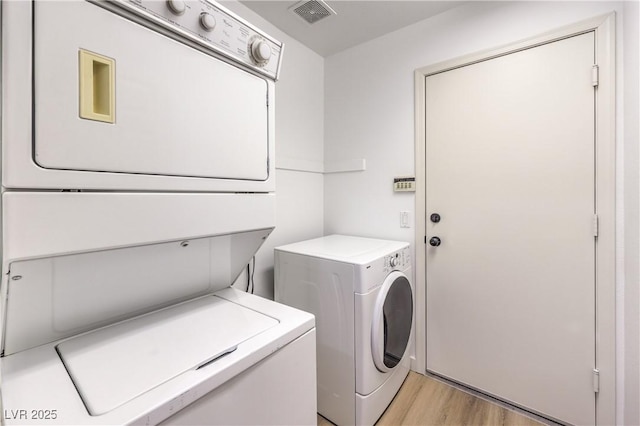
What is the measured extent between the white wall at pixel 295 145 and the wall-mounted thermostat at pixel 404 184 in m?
0.77

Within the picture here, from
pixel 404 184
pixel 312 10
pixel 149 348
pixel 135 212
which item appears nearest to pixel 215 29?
pixel 135 212

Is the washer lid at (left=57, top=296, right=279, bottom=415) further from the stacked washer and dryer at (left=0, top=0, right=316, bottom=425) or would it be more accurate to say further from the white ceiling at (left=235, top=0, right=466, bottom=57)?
the white ceiling at (left=235, top=0, right=466, bottom=57)

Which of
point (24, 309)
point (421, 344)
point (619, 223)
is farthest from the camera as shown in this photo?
point (421, 344)

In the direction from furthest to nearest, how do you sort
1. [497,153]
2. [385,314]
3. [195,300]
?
[497,153], [385,314], [195,300]

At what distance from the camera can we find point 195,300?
125 centimetres

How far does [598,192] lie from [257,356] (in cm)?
197

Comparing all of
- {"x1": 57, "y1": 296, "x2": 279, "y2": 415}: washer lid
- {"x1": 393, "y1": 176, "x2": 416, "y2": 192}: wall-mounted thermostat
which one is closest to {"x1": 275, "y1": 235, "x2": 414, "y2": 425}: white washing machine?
{"x1": 393, "y1": 176, "x2": 416, "y2": 192}: wall-mounted thermostat

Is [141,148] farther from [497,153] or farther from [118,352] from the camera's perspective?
[497,153]

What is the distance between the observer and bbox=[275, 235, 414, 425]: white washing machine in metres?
1.56

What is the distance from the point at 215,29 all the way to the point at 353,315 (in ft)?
4.85

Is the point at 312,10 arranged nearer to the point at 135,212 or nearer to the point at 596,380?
the point at 135,212

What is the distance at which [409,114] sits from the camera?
2172mm

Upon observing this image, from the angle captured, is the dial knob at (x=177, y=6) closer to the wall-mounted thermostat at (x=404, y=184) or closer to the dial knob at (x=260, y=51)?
the dial knob at (x=260, y=51)

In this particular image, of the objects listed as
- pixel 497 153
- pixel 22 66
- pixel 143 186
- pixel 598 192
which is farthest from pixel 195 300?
pixel 598 192
